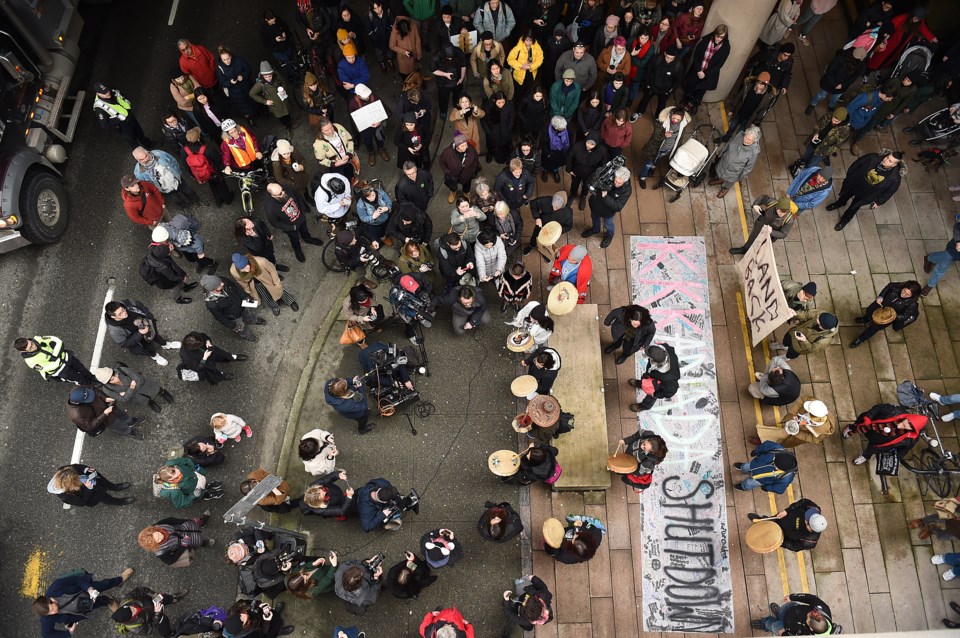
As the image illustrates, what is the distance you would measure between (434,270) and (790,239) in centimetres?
718

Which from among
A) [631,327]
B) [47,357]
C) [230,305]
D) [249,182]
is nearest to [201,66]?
[249,182]

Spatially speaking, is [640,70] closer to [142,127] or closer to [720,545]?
[720,545]

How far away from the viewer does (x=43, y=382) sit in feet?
36.2

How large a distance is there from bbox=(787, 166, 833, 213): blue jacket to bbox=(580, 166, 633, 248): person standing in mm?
3109

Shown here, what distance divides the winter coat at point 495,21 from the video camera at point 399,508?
8.98m

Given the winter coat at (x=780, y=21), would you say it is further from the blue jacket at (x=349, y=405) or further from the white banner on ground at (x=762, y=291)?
the blue jacket at (x=349, y=405)

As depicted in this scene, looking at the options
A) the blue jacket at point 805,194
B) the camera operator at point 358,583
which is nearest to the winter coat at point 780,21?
the blue jacket at point 805,194

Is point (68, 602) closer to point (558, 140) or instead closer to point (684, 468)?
point (684, 468)

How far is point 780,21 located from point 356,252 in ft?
33.7

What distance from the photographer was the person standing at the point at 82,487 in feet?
28.8

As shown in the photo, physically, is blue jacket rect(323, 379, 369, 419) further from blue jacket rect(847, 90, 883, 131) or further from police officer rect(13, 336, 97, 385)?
blue jacket rect(847, 90, 883, 131)

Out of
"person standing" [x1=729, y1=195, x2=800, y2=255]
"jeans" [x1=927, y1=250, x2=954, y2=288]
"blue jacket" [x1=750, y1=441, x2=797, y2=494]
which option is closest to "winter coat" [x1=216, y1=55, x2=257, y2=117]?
"person standing" [x1=729, y1=195, x2=800, y2=255]

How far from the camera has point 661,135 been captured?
11.5 metres

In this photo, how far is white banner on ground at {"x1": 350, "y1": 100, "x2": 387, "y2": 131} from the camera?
1148 centimetres
